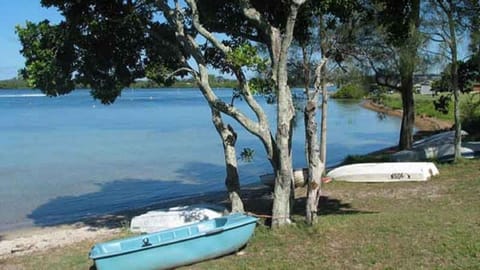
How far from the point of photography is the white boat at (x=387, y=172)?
16.6 m

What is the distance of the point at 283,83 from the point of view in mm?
10586

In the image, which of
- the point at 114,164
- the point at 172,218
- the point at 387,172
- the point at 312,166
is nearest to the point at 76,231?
the point at 172,218

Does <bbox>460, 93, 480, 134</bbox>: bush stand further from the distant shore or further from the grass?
the grass

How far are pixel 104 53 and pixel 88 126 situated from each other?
41.0m

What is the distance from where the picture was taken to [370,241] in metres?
9.55

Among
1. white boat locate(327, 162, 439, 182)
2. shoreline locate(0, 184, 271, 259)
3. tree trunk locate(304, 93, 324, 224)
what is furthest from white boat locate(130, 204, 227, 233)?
white boat locate(327, 162, 439, 182)

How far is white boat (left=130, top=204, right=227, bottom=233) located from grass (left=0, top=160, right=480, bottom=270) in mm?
1093

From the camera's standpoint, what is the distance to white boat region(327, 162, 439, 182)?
16.6 metres

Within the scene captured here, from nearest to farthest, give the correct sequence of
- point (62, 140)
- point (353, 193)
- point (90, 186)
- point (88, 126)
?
point (353, 193) < point (90, 186) < point (62, 140) < point (88, 126)

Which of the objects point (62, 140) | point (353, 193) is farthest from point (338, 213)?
point (62, 140)

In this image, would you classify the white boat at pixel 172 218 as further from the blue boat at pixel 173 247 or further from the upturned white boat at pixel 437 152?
the upturned white boat at pixel 437 152

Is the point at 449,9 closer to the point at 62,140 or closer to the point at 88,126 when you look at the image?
the point at 62,140

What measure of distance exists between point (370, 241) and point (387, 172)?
25.8ft

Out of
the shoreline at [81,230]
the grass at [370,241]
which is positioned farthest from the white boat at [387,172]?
the grass at [370,241]
